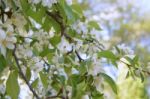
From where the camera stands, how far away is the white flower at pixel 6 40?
91cm

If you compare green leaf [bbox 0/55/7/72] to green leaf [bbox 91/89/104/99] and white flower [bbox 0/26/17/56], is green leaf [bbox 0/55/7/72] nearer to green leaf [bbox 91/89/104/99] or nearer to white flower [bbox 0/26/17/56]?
white flower [bbox 0/26/17/56]

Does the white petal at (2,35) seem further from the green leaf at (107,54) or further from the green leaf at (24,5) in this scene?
the green leaf at (107,54)

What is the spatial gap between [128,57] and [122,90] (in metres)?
0.98

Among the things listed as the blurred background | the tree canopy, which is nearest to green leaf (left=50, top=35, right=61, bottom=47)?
the tree canopy

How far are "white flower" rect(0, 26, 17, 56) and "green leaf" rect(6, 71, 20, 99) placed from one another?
9 centimetres

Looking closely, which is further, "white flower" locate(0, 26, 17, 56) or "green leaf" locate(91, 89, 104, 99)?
"green leaf" locate(91, 89, 104, 99)

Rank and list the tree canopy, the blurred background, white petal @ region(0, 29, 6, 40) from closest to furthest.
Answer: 1. white petal @ region(0, 29, 6, 40)
2. the tree canopy
3. the blurred background

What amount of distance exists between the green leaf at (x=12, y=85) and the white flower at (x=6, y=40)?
3.7 inches

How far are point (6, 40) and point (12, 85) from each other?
0.45 feet

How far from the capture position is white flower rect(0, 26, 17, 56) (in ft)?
2.97

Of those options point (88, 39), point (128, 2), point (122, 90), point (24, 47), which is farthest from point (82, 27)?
point (128, 2)

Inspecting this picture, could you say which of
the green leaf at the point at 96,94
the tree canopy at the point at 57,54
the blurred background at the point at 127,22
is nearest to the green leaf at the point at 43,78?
the tree canopy at the point at 57,54

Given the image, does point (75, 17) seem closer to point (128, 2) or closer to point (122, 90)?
point (122, 90)

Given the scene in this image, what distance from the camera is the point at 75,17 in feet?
3.58
